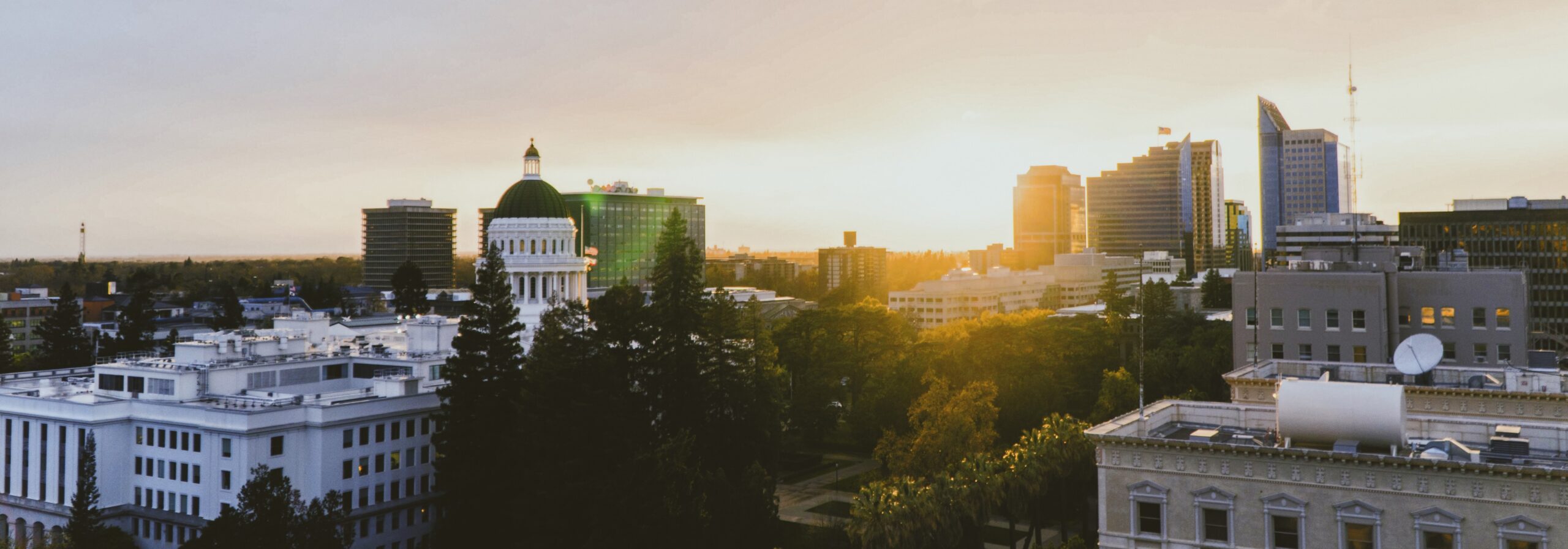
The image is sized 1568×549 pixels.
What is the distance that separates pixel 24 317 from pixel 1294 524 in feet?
587

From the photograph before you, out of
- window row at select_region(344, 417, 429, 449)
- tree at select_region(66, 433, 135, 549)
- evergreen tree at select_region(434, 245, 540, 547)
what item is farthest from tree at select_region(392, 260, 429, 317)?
evergreen tree at select_region(434, 245, 540, 547)

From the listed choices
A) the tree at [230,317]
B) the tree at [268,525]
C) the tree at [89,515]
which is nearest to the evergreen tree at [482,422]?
the tree at [268,525]

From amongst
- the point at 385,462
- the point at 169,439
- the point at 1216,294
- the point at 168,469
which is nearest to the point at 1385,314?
the point at 385,462

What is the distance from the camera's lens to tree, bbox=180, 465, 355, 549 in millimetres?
48281

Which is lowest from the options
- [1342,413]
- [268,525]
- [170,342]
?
[268,525]

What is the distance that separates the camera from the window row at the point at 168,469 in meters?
62.4

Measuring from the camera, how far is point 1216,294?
509 ft

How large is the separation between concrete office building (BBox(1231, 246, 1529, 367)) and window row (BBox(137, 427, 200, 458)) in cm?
6656

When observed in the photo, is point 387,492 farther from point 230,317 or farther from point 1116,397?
point 230,317

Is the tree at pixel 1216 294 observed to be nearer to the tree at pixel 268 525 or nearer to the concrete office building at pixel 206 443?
the concrete office building at pixel 206 443

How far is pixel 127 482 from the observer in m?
64.8

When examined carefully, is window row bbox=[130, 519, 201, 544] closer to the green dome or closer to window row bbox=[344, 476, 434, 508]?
window row bbox=[344, 476, 434, 508]

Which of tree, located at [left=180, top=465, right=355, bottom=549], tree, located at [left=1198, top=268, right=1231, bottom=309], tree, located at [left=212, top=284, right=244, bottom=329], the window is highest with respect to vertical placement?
tree, located at [left=1198, top=268, right=1231, bottom=309]

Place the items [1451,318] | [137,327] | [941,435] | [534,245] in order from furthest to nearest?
[137,327], [534,245], [1451,318], [941,435]
